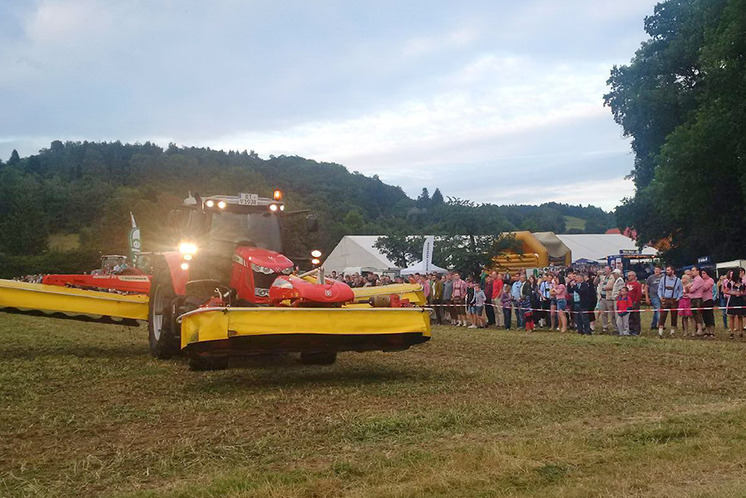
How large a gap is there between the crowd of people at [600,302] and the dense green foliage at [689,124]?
31.3 feet

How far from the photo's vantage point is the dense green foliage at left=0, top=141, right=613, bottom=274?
48.8 m

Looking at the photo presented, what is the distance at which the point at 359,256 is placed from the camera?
51.8 metres

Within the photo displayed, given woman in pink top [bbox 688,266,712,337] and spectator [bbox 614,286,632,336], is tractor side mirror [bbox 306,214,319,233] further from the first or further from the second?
woman in pink top [bbox 688,266,712,337]

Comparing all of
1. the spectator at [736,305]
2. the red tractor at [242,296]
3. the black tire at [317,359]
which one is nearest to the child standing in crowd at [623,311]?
the spectator at [736,305]

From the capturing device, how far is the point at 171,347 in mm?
11703

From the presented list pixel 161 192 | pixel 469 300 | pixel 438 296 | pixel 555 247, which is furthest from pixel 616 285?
pixel 555 247

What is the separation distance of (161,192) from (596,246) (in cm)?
3416

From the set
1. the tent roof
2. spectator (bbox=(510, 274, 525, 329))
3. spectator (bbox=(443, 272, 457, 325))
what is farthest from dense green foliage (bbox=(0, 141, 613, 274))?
spectator (bbox=(510, 274, 525, 329))

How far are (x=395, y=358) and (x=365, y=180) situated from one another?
93.8 metres

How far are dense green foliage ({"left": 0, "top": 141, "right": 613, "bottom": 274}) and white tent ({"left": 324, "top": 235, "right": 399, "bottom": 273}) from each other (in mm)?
2177

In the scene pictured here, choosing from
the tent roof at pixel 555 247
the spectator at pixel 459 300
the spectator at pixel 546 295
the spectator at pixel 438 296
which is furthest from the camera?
the tent roof at pixel 555 247

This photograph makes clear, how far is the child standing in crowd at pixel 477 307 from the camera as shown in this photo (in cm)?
2256

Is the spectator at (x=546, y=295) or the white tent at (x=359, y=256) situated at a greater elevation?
the white tent at (x=359, y=256)

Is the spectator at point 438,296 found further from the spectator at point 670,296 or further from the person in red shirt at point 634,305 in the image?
the spectator at point 670,296
